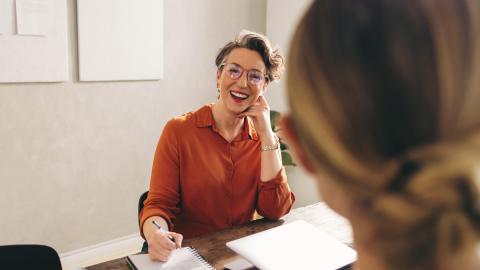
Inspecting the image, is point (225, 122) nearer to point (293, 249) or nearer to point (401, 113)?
point (293, 249)

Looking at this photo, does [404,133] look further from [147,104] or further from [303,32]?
[147,104]

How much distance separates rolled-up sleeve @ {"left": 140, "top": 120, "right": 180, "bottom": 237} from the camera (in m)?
1.67

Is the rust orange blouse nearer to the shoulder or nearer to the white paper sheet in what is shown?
the shoulder

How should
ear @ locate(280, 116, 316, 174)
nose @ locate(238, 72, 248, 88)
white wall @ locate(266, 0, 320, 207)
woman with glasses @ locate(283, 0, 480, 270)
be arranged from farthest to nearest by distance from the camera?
white wall @ locate(266, 0, 320, 207), nose @ locate(238, 72, 248, 88), ear @ locate(280, 116, 316, 174), woman with glasses @ locate(283, 0, 480, 270)

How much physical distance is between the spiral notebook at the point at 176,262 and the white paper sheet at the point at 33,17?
1.72 meters

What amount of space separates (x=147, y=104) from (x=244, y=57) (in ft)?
4.89

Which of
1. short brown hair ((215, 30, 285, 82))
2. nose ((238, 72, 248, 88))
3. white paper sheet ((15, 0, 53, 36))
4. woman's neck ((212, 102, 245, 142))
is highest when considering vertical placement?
white paper sheet ((15, 0, 53, 36))

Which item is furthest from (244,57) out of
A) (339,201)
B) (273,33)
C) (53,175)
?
(273,33)

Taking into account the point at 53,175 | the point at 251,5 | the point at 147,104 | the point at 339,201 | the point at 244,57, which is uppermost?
the point at 251,5

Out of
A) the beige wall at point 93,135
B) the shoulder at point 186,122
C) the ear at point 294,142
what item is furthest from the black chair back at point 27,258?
the beige wall at point 93,135

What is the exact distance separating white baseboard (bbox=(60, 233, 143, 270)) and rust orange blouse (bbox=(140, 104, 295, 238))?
4.73ft

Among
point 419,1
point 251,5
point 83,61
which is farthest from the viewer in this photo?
point 251,5

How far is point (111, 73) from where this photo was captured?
2893mm

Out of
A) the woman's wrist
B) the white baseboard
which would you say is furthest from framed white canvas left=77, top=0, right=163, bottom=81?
the woman's wrist
